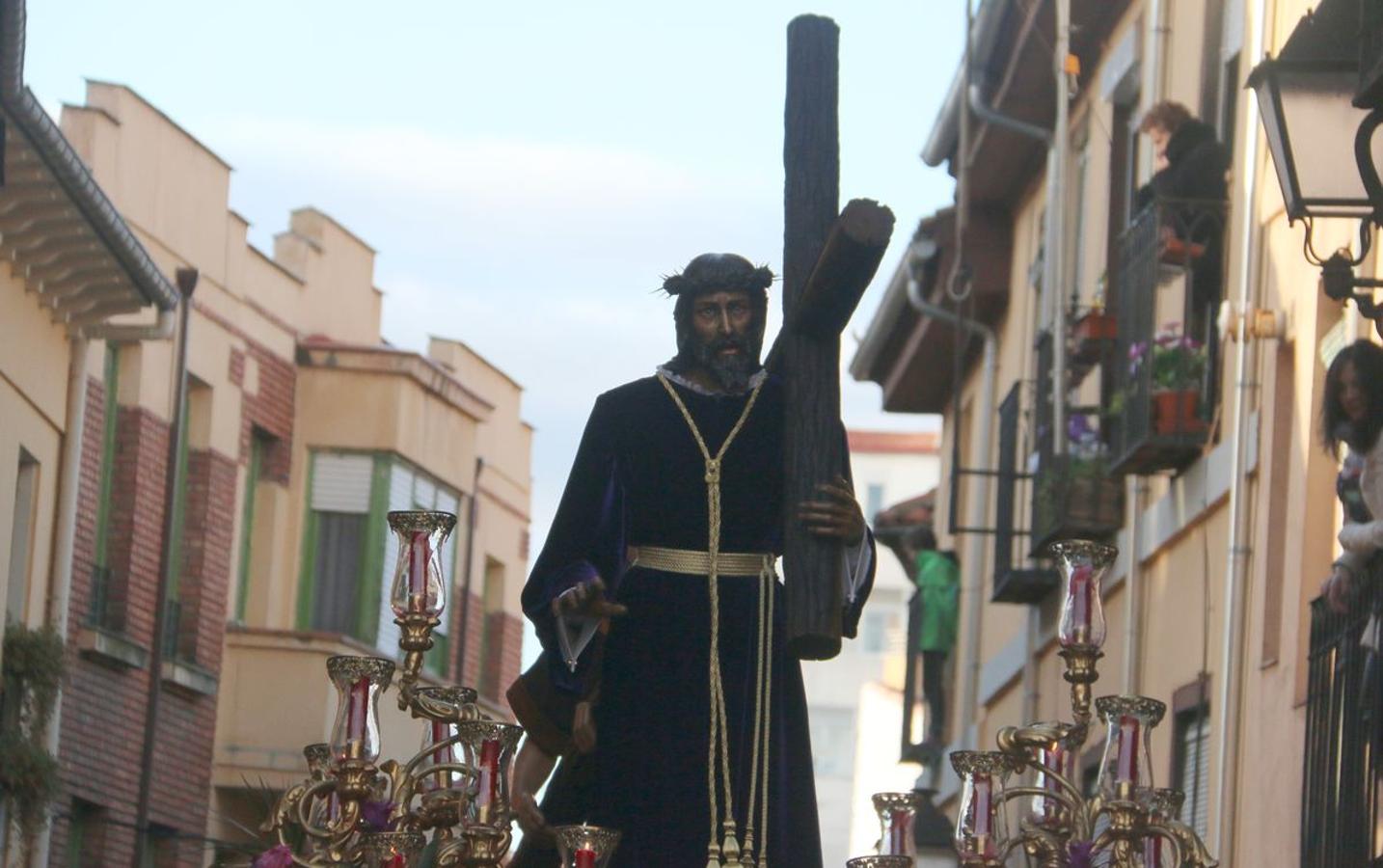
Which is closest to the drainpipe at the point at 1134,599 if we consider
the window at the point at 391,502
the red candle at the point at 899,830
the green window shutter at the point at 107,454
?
the green window shutter at the point at 107,454

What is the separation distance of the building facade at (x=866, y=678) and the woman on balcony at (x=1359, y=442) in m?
61.4

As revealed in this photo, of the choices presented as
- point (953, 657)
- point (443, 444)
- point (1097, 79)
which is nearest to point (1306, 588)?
point (1097, 79)

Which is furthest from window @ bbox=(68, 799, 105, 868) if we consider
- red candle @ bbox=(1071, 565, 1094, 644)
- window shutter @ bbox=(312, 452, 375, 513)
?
red candle @ bbox=(1071, 565, 1094, 644)

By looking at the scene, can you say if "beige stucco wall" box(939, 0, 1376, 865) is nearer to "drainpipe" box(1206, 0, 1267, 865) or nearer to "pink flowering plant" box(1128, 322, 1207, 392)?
"drainpipe" box(1206, 0, 1267, 865)

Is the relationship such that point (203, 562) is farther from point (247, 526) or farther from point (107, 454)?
point (107, 454)

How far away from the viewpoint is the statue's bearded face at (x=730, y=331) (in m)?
→ 8.66

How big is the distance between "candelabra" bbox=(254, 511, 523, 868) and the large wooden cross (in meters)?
0.70

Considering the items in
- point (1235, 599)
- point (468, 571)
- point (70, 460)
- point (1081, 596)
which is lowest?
point (1081, 596)

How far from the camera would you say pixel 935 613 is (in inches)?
1082

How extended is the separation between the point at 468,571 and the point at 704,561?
28436mm

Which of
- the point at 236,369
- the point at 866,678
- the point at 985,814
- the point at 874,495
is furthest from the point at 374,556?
the point at 866,678

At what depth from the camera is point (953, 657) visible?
93.0 feet

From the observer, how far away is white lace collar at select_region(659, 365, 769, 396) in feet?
28.5

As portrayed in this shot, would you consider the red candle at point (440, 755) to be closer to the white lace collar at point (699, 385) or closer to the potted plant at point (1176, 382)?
the white lace collar at point (699, 385)
